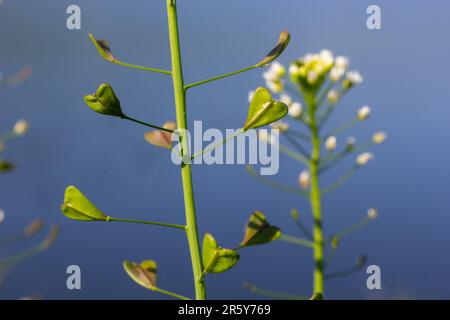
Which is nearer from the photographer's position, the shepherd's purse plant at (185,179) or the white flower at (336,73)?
the shepherd's purse plant at (185,179)

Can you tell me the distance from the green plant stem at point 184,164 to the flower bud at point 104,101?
82 millimetres

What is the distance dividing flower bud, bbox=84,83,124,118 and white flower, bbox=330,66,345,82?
1.21m

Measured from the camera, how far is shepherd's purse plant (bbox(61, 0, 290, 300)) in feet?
2.44

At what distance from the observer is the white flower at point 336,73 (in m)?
1.89

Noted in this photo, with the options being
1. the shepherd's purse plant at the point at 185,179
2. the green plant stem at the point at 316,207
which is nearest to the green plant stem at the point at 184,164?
the shepherd's purse plant at the point at 185,179

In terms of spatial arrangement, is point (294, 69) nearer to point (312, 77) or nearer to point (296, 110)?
point (312, 77)

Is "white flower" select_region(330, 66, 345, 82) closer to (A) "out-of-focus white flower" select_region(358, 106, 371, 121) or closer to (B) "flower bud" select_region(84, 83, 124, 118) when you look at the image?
(A) "out-of-focus white flower" select_region(358, 106, 371, 121)

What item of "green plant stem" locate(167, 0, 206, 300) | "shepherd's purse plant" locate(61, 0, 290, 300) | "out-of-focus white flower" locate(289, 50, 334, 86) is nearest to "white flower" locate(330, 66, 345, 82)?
"out-of-focus white flower" locate(289, 50, 334, 86)

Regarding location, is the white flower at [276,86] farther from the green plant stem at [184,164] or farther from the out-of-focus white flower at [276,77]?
the green plant stem at [184,164]

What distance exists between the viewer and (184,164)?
0.75m

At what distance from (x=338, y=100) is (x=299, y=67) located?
0.16 meters

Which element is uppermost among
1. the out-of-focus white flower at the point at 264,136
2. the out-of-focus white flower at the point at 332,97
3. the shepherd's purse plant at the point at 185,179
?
the out-of-focus white flower at the point at 332,97
